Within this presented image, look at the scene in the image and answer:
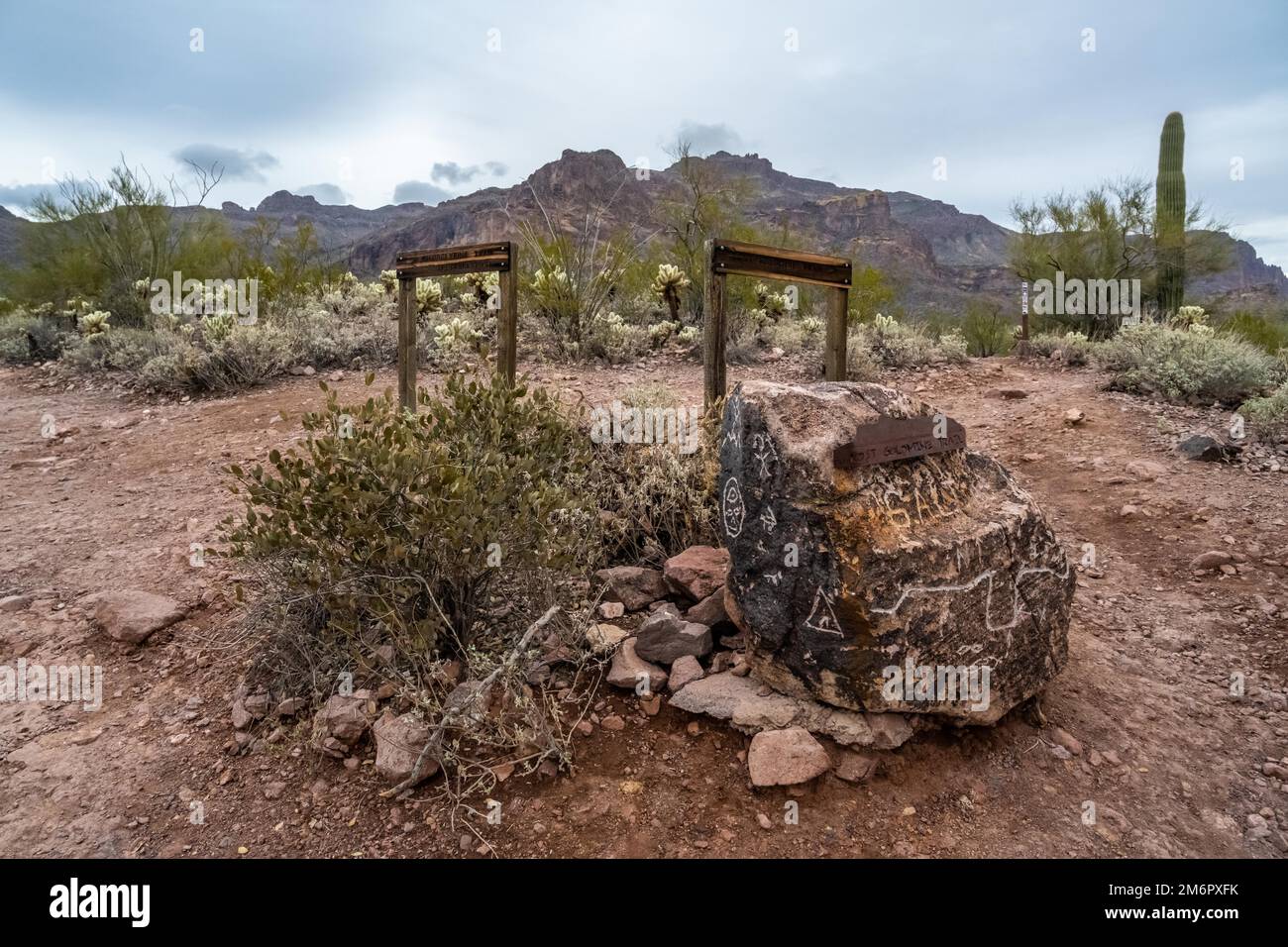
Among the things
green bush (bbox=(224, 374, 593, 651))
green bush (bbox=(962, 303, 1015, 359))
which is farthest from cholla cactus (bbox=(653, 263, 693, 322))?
green bush (bbox=(224, 374, 593, 651))

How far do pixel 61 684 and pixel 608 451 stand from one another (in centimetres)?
269

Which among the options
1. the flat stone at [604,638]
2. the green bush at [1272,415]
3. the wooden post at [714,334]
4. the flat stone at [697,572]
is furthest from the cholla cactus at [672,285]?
the flat stone at [604,638]

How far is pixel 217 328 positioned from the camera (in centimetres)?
859

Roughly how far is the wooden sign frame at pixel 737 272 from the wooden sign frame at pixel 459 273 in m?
1.33

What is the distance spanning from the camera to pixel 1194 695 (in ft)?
10.2

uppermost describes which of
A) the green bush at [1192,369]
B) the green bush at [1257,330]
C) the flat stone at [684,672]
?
the green bush at [1257,330]

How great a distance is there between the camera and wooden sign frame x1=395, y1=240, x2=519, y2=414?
17.1ft

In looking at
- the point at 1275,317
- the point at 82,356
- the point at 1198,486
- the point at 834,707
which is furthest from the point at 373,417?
the point at 1275,317

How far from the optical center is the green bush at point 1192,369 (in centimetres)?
700

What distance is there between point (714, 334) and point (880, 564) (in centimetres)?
256

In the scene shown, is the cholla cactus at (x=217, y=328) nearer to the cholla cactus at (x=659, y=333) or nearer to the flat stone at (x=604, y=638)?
the cholla cactus at (x=659, y=333)

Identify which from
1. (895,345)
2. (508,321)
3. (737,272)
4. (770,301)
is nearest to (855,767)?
(737,272)

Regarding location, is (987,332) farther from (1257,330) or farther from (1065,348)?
(1065,348)

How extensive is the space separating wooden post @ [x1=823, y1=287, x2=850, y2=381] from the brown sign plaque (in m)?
2.22
